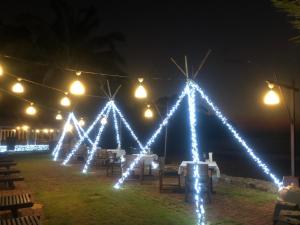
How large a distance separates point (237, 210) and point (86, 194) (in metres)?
4.13

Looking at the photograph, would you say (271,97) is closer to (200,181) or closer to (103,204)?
(200,181)

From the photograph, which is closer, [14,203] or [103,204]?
[14,203]

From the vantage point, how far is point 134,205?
8.77 meters

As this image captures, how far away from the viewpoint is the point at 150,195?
9984 mm

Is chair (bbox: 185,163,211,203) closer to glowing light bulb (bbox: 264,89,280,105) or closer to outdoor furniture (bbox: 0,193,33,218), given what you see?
glowing light bulb (bbox: 264,89,280,105)

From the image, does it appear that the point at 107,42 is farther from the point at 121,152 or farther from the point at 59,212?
the point at 59,212

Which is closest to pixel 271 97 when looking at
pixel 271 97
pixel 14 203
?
pixel 271 97

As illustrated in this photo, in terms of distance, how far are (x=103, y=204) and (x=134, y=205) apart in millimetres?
757

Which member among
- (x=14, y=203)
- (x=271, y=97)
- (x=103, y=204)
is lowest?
(x=103, y=204)

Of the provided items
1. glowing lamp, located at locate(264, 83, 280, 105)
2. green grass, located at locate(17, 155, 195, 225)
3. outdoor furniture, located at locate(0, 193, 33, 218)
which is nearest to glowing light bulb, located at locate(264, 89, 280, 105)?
glowing lamp, located at locate(264, 83, 280, 105)

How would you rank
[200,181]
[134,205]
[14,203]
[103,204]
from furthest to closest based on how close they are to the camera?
1. [200,181]
2. [103,204]
3. [134,205]
4. [14,203]

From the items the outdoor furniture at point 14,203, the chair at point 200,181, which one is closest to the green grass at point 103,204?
the chair at point 200,181

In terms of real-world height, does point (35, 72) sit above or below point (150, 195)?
above

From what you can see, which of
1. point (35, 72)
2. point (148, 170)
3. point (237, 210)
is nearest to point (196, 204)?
point (237, 210)
